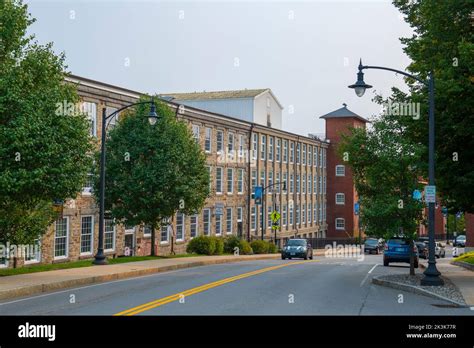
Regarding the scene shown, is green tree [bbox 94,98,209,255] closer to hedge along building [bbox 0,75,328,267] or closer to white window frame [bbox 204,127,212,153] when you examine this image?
hedge along building [bbox 0,75,328,267]

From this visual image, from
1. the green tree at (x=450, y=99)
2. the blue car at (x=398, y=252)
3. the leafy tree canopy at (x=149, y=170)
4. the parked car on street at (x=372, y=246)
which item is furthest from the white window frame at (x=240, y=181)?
the green tree at (x=450, y=99)

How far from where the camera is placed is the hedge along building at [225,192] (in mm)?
34000

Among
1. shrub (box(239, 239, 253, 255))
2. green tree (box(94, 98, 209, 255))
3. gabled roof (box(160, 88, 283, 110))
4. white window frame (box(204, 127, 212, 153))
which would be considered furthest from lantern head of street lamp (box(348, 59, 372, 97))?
gabled roof (box(160, 88, 283, 110))

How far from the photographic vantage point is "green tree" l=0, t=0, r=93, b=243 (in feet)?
62.6

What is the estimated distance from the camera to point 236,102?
217ft

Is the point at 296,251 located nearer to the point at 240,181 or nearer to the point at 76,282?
the point at 240,181

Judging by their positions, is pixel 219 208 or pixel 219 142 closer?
pixel 219 208

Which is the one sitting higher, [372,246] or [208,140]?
[208,140]

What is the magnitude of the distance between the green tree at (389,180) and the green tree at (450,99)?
0.56 m

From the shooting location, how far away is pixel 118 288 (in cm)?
1867

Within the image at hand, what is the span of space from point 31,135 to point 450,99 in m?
13.7

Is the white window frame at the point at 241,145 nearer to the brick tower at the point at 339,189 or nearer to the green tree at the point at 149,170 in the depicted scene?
the green tree at the point at 149,170

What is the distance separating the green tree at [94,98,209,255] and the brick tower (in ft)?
173

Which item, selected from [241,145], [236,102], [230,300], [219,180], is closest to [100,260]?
[230,300]
